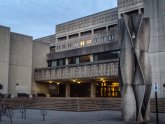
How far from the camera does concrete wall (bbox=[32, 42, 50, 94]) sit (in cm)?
5264

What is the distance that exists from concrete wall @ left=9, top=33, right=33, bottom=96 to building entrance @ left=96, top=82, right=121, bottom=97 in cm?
1382

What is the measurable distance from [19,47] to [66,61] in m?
9.60

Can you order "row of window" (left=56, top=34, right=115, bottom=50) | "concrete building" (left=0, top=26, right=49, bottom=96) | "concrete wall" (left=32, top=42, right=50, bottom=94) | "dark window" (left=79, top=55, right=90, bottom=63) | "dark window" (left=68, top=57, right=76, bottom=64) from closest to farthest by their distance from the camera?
"concrete building" (left=0, top=26, right=49, bottom=96) → "dark window" (left=79, top=55, right=90, bottom=63) → "dark window" (left=68, top=57, right=76, bottom=64) → "concrete wall" (left=32, top=42, right=50, bottom=94) → "row of window" (left=56, top=34, right=115, bottom=50)

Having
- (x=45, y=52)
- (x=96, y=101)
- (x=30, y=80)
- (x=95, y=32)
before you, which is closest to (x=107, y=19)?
(x=95, y=32)

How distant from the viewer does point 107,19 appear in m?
91.9

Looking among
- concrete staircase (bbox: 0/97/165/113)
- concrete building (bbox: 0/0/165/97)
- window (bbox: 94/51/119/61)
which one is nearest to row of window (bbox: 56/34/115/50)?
concrete building (bbox: 0/0/165/97)

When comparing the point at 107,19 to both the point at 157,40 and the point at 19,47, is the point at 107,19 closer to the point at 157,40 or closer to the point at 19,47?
the point at 19,47

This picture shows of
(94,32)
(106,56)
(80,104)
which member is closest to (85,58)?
(106,56)

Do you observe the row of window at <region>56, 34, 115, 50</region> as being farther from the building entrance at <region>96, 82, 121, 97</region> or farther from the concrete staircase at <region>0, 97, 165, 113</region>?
the concrete staircase at <region>0, 97, 165, 113</region>

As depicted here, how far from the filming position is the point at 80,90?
56844 mm

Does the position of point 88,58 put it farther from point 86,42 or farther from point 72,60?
point 86,42

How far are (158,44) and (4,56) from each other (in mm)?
25955

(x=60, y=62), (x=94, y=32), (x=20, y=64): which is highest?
(x=94, y=32)

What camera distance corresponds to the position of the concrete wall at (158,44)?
1304 inches
